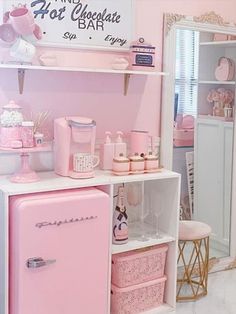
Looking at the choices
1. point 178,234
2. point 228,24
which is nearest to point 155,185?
point 178,234

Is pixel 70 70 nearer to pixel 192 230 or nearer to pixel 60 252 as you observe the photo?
pixel 60 252

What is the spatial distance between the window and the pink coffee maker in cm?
82

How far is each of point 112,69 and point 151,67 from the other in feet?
0.76

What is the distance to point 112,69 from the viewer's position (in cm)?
257

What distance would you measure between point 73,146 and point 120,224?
1.59ft

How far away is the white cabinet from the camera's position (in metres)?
3.20

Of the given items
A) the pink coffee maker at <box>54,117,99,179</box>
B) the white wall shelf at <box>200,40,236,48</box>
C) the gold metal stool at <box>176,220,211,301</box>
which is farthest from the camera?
the white wall shelf at <box>200,40,236,48</box>

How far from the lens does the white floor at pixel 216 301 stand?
2.73 metres

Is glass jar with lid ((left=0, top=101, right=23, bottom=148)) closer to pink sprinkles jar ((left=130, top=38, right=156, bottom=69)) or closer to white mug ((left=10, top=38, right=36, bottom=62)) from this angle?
white mug ((left=10, top=38, right=36, bottom=62))

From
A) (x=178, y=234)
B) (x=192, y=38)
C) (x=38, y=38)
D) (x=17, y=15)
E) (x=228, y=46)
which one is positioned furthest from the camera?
(x=228, y=46)

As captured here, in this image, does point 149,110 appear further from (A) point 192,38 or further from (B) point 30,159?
(B) point 30,159

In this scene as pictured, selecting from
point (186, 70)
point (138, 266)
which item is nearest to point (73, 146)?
point (138, 266)

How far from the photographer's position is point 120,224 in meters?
2.51

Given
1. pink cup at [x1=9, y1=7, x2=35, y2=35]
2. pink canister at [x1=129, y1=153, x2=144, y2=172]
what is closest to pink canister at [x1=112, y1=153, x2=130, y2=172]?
pink canister at [x1=129, y1=153, x2=144, y2=172]
